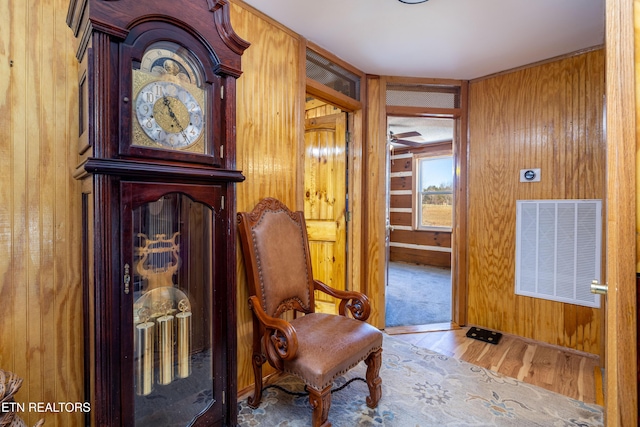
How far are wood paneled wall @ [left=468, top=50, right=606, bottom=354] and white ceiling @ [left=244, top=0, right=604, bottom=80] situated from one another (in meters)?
0.21

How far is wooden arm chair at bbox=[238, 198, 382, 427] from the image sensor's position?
1466 millimetres

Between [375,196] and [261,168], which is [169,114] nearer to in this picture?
[261,168]

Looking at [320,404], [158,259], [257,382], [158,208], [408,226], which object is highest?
[158,208]

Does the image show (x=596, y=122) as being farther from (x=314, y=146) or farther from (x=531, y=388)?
(x=314, y=146)

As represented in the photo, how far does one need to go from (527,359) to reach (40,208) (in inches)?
127

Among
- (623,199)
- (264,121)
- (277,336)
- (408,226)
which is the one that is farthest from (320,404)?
(408,226)

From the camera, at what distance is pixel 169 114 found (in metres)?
1.17

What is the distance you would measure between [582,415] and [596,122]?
210 cm

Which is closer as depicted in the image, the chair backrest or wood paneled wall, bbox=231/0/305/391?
the chair backrest

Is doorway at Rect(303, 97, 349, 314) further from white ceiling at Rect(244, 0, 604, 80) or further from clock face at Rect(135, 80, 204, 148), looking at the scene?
clock face at Rect(135, 80, 204, 148)

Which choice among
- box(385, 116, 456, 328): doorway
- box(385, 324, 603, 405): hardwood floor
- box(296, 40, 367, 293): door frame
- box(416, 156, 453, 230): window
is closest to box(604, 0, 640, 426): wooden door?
box(385, 324, 603, 405): hardwood floor

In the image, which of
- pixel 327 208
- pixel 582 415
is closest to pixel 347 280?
pixel 327 208

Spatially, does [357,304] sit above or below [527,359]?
above

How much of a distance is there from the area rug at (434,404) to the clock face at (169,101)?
152 centimetres
